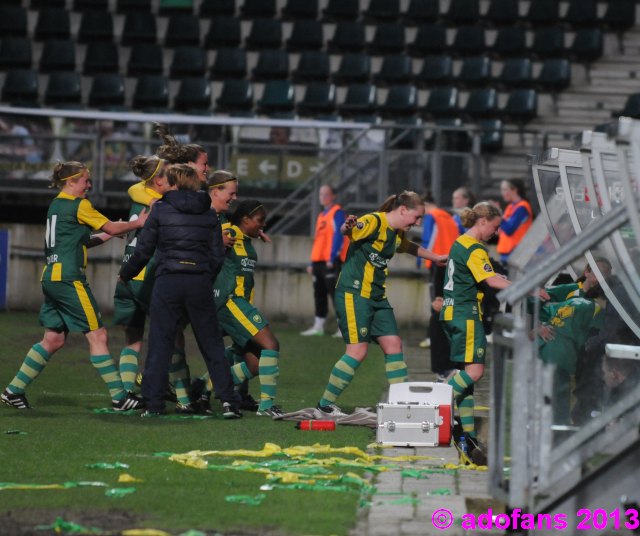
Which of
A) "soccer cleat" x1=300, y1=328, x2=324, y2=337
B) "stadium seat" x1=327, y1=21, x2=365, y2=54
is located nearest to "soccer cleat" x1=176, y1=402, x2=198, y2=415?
"soccer cleat" x1=300, y1=328, x2=324, y2=337

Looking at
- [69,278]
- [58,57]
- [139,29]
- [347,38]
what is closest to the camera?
[69,278]

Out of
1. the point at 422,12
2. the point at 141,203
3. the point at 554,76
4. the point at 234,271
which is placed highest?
the point at 422,12

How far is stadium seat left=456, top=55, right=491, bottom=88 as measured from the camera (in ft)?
79.3

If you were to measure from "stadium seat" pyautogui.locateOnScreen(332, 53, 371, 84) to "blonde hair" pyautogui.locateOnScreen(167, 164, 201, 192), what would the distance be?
14781 mm

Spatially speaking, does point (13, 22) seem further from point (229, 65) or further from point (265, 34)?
point (265, 34)

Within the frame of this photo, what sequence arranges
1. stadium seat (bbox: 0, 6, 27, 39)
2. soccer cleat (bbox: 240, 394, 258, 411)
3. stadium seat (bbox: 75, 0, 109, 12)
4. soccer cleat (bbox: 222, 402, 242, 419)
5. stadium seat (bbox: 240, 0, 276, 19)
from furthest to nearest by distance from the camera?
stadium seat (bbox: 75, 0, 109, 12), stadium seat (bbox: 240, 0, 276, 19), stadium seat (bbox: 0, 6, 27, 39), soccer cleat (bbox: 240, 394, 258, 411), soccer cleat (bbox: 222, 402, 242, 419)

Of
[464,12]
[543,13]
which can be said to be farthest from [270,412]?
[543,13]

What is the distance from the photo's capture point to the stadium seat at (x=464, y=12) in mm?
25297

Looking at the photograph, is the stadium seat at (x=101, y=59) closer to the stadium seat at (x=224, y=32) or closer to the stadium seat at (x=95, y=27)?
the stadium seat at (x=95, y=27)

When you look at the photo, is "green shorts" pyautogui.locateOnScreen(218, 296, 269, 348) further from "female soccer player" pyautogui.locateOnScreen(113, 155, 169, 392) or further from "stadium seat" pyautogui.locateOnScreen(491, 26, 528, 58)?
"stadium seat" pyautogui.locateOnScreen(491, 26, 528, 58)

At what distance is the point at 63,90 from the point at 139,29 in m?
2.21

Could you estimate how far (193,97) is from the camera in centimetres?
2397

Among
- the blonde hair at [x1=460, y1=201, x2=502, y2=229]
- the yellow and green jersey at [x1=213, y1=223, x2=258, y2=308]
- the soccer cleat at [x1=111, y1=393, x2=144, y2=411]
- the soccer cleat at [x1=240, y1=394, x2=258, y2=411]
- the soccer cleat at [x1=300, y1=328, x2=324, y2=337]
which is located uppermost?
the blonde hair at [x1=460, y1=201, x2=502, y2=229]

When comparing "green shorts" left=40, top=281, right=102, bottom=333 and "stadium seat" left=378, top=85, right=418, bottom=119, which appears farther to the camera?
"stadium seat" left=378, top=85, right=418, bottom=119
